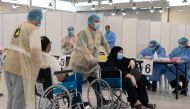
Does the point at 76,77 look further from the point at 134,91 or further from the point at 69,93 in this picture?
the point at 134,91

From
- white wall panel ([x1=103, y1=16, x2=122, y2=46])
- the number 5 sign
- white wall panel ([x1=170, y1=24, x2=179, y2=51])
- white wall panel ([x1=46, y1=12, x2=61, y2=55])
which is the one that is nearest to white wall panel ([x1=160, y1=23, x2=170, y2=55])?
white wall panel ([x1=170, y1=24, x2=179, y2=51])

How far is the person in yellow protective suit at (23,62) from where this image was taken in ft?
9.96

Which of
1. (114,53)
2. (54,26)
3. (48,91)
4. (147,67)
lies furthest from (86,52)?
(54,26)

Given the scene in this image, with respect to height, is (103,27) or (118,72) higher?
(103,27)

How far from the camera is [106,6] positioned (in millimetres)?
16469

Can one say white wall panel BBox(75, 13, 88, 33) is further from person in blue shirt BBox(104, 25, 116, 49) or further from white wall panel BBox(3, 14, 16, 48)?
white wall panel BBox(3, 14, 16, 48)

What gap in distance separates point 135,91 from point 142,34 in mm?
4786

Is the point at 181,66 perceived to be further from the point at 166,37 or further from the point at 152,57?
the point at 166,37

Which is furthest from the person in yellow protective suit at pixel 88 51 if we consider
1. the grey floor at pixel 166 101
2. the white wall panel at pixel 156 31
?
the white wall panel at pixel 156 31

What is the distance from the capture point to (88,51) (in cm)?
399

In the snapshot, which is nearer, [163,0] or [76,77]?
[76,77]

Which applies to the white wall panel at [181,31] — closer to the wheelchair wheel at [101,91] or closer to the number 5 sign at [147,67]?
the number 5 sign at [147,67]

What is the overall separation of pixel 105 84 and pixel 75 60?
21.2 inches

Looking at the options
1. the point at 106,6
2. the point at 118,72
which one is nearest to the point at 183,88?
the point at 118,72
